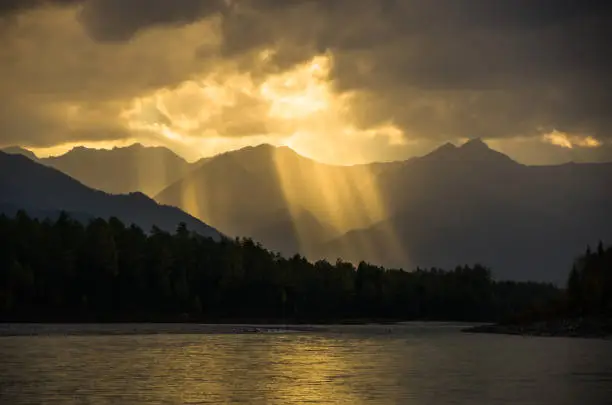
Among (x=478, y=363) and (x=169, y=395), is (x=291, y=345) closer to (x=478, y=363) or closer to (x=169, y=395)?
(x=478, y=363)

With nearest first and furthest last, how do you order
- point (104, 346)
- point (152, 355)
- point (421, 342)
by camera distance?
point (152, 355) < point (104, 346) < point (421, 342)

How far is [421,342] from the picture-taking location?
15712 cm

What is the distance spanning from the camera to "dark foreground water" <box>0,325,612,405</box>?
6962cm

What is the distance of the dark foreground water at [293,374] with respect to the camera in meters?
69.6

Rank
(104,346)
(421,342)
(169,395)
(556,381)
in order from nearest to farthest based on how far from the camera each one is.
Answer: (169,395), (556,381), (104,346), (421,342)

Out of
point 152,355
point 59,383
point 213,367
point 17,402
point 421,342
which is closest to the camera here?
point 17,402

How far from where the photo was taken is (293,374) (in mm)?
89812

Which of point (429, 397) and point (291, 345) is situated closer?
point (429, 397)

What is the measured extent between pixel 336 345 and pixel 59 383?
71.3 meters

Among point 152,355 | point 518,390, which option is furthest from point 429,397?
point 152,355

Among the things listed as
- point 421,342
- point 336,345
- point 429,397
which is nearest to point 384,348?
point 336,345

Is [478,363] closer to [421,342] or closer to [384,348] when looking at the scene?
[384,348]

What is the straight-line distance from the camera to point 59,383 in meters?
75.3

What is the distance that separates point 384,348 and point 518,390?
60.3 metres
